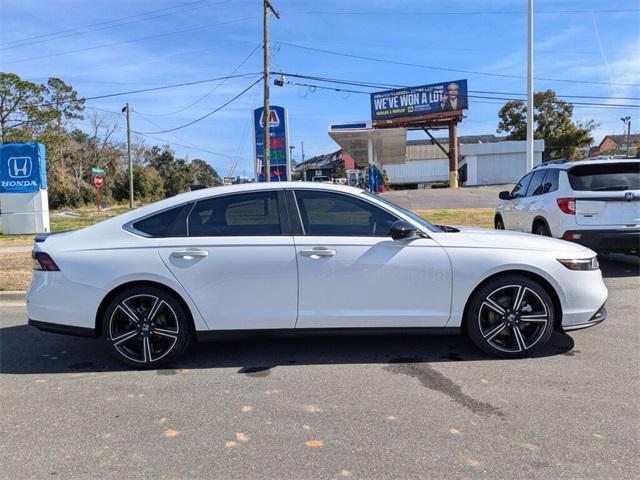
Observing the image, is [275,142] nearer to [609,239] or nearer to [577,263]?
[609,239]

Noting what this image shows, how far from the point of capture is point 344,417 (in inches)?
139

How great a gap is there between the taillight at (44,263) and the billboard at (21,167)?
14.2m

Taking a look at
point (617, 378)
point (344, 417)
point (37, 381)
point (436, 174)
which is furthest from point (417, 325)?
point (436, 174)

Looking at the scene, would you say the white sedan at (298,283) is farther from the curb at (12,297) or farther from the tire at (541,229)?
the tire at (541,229)

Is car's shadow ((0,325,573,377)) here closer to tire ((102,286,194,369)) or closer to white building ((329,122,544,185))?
tire ((102,286,194,369))

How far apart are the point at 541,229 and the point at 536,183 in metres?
0.94

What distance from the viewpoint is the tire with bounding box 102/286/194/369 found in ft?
14.5

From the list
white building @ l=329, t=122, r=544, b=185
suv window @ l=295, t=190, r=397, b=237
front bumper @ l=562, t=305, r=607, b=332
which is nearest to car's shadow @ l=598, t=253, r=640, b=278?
front bumper @ l=562, t=305, r=607, b=332

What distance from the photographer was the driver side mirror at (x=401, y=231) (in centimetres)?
434

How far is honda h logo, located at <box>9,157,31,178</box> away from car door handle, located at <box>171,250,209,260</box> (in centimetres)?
1507

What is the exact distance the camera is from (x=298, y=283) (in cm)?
440

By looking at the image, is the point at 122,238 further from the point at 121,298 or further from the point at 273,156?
the point at 273,156

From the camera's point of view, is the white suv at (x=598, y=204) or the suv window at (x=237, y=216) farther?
the white suv at (x=598, y=204)

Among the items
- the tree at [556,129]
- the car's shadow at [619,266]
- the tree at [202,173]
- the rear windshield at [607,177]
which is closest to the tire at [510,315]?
the rear windshield at [607,177]
